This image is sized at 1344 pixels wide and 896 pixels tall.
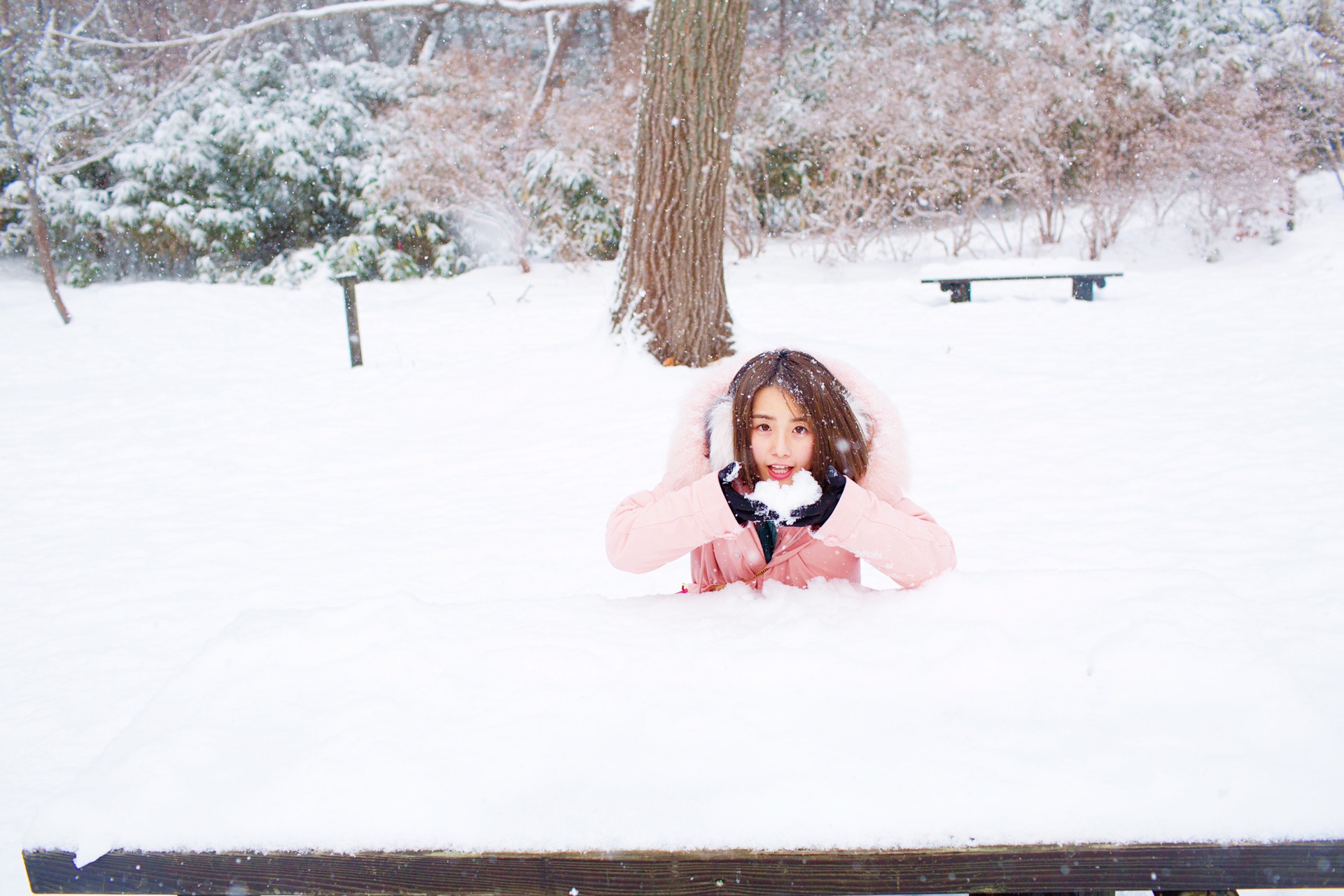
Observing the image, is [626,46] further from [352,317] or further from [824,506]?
[824,506]

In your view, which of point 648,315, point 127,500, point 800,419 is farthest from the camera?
point 648,315

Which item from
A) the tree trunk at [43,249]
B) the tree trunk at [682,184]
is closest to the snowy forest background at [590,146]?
the tree trunk at [43,249]

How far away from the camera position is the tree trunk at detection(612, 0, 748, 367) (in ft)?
17.3

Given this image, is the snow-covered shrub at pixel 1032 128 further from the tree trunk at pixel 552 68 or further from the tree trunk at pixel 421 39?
the tree trunk at pixel 421 39

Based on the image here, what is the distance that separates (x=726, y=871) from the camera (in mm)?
994

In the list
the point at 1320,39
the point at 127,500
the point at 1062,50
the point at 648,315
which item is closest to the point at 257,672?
the point at 127,500

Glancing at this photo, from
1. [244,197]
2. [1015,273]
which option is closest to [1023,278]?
[1015,273]

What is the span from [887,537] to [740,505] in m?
0.28

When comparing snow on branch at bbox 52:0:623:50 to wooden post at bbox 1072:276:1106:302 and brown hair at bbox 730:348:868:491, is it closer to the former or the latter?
wooden post at bbox 1072:276:1106:302

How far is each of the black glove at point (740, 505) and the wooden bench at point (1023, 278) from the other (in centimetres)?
774

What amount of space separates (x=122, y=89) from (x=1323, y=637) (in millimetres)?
14711

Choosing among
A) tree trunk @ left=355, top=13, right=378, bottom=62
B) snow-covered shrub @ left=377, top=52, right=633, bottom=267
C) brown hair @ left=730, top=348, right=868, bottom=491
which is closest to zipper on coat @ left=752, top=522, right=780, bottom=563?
brown hair @ left=730, top=348, right=868, bottom=491

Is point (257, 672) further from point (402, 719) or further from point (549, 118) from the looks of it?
point (549, 118)

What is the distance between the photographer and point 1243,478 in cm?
376
